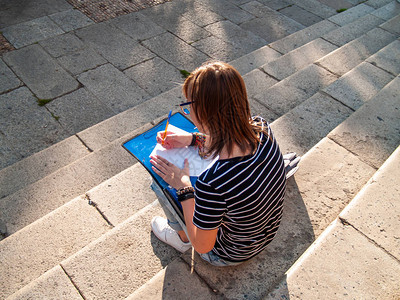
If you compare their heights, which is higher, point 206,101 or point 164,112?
point 206,101

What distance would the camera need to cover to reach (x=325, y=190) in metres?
2.22

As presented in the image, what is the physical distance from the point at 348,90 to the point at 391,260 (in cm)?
192

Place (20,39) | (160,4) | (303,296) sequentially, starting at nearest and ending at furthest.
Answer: (303,296) → (20,39) → (160,4)

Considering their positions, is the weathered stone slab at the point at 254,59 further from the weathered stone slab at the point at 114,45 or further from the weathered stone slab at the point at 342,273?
the weathered stone slab at the point at 342,273

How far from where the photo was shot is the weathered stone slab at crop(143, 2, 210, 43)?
5.20m

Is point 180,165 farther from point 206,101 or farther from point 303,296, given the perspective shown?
point 303,296

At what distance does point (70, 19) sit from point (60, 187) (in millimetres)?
3414

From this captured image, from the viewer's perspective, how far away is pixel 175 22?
17.8ft

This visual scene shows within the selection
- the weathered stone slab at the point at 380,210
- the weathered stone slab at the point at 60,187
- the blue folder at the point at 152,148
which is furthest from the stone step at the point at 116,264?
the weathered stone slab at the point at 380,210

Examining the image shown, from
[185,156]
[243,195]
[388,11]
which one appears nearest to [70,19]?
[185,156]

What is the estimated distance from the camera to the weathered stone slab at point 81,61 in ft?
14.5

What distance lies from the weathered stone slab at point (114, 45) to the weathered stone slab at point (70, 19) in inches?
5.7

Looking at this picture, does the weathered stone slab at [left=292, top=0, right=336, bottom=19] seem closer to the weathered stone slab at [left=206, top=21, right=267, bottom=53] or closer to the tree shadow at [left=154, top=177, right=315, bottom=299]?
the weathered stone slab at [left=206, top=21, right=267, bottom=53]

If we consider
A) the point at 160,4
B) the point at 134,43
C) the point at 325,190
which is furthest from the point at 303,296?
the point at 160,4
